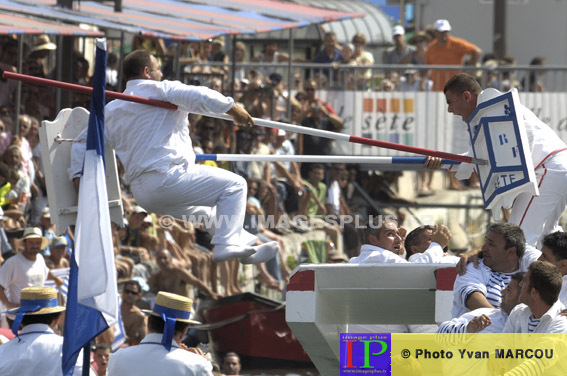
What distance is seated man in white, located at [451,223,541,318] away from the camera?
834 cm

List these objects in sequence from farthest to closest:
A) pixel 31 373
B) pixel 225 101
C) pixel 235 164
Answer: pixel 235 164 < pixel 225 101 < pixel 31 373

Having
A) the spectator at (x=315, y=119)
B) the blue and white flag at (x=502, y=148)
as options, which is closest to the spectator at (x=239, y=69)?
the spectator at (x=315, y=119)

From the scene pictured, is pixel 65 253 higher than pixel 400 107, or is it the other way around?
pixel 400 107

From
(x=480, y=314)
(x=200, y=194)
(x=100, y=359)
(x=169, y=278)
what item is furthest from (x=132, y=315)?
(x=480, y=314)

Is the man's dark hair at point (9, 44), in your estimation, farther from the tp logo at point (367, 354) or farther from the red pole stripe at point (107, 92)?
the tp logo at point (367, 354)

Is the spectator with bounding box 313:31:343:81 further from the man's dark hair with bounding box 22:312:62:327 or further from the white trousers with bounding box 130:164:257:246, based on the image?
the man's dark hair with bounding box 22:312:62:327

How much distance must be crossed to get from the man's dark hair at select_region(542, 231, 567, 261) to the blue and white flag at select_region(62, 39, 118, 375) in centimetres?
260

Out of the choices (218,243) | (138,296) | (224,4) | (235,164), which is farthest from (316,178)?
(218,243)

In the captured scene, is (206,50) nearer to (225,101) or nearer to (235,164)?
(235,164)

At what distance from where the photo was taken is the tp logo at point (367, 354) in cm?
812

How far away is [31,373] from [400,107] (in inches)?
469

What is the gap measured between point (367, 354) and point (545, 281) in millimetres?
1455

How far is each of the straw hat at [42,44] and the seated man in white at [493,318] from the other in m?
9.89

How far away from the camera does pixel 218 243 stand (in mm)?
9281
